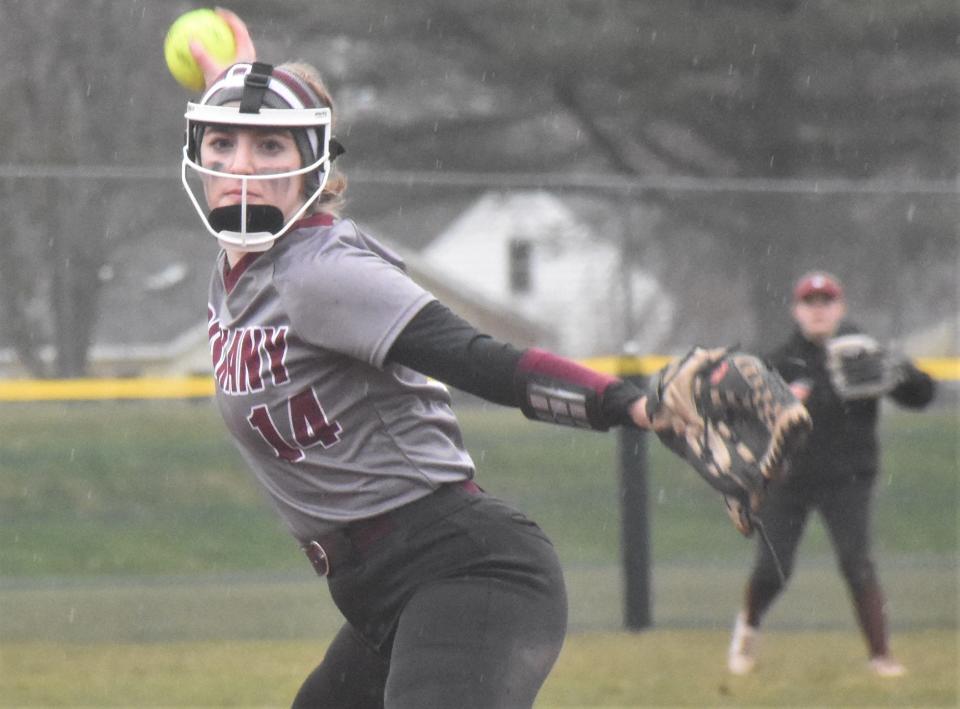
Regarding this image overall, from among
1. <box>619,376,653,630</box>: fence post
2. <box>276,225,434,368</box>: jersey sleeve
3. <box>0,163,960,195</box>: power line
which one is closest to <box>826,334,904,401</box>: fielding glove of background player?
<box>619,376,653,630</box>: fence post

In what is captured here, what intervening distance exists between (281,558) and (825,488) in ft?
10.9

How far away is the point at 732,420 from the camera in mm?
2846

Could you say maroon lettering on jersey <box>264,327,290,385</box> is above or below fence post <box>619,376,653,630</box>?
above

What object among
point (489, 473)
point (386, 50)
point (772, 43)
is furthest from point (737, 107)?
point (489, 473)

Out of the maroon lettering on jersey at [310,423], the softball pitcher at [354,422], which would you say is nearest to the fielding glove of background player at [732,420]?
the softball pitcher at [354,422]

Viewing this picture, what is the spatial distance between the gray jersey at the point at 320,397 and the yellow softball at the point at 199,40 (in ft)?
2.98

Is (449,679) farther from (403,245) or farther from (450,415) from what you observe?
(403,245)

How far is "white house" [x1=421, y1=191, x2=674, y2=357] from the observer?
992cm

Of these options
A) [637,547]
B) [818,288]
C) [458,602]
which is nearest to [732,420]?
[458,602]

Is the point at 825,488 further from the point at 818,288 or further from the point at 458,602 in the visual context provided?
the point at 458,602

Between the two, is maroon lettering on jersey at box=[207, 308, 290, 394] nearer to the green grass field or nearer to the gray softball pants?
the gray softball pants

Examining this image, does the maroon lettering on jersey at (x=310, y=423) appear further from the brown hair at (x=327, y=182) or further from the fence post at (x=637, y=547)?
the fence post at (x=637, y=547)

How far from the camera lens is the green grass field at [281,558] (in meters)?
9.00

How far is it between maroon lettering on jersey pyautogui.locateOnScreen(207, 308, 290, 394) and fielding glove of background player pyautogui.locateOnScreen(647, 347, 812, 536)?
80cm
